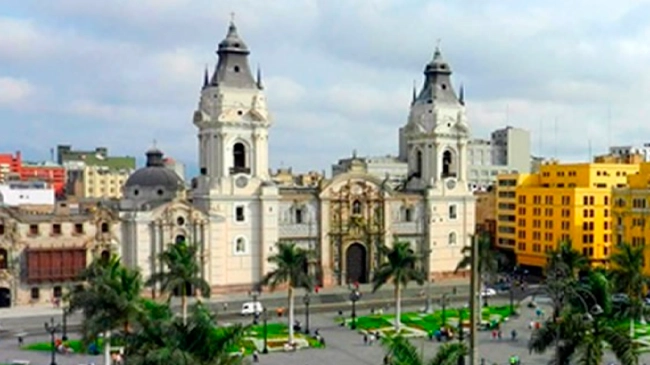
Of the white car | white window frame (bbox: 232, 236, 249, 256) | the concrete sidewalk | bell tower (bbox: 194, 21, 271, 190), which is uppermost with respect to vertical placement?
bell tower (bbox: 194, 21, 271, 190)

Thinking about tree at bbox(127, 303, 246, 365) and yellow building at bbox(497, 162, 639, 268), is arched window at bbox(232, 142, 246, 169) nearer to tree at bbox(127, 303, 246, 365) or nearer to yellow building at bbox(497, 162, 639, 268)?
yellow building at bbox(497, 162, 639, 268)

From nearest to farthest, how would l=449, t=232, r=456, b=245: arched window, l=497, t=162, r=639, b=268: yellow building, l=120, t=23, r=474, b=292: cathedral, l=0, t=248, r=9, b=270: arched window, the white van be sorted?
1. the white van
2. l=0, t=248, r=9, b=270: arched window
3. l=120, t=23, r=474, b=292: cathedral
4. l=449, t=232, r=456, b=245: arched window
5. l=497, t=162, r=639, b=268: yellow building

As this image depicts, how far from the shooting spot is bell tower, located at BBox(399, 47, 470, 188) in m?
92.6

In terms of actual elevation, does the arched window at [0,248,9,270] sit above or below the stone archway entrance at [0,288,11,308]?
above

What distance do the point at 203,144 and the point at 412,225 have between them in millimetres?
27470

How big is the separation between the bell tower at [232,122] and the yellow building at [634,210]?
40590 mm

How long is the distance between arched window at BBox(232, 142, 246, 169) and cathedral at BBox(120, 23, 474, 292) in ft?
0.36

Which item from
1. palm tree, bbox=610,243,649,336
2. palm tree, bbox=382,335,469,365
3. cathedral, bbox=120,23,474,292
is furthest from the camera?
cathedral, bbox=120,23,474,292

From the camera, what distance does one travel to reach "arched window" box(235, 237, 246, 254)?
268ft

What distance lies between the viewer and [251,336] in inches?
2399

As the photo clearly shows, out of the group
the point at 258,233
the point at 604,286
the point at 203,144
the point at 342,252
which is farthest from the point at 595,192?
the point at 604,286

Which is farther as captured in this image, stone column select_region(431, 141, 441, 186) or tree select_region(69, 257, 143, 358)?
stone column select_region(431, 141, 441, 186)

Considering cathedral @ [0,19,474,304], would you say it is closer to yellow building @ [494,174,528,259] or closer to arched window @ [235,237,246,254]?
arched window @ [235,237,246,254]

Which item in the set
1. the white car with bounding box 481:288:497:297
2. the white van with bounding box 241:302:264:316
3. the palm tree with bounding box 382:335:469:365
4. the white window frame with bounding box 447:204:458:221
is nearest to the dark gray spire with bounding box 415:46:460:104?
the white window frame with bounding box 447:204:458:221
